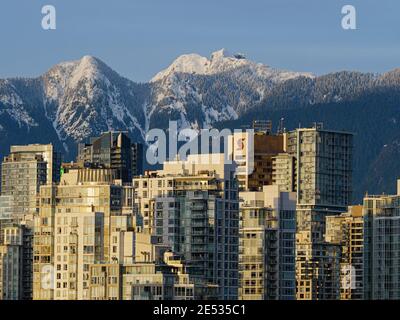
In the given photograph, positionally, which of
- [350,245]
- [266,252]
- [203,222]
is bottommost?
[350,245]

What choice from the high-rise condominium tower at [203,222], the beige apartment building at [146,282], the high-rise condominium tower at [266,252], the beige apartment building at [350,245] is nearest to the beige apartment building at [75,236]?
the beige apartment building at [146,282]

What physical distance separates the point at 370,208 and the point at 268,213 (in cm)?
1880

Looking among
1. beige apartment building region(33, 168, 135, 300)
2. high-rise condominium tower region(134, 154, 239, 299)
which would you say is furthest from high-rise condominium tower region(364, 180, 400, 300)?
beige apartment building region(33, 168, 135, 300)

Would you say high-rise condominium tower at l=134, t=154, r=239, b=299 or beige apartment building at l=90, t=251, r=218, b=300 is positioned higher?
high-rise condominium tower at l=134, t=154, r=239, b=299

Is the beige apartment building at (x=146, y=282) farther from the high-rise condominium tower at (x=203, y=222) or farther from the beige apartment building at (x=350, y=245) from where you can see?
the beige apartment building at (x=350, y=245)

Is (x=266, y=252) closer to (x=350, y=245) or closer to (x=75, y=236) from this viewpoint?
(x=75, y=236)

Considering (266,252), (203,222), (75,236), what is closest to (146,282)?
(75,236)

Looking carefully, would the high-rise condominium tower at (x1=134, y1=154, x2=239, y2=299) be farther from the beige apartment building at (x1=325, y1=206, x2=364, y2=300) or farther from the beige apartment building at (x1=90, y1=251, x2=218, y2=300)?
the beige apartment building at (x1=325, y1=206, x2=364, y2=300)

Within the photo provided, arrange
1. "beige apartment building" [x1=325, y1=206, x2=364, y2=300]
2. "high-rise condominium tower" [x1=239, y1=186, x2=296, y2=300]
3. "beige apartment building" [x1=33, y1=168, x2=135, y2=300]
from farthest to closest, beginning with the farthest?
"beige apartment building" [x1=325, y1=206, x2=364, y2=300] → "high-rise condominium tower" [x1=239, y1=186, x2=296, y2=300] → "beige apartment building" [x1=33, y1=168, x2=135, y2=300]

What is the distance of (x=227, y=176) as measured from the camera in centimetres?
14650

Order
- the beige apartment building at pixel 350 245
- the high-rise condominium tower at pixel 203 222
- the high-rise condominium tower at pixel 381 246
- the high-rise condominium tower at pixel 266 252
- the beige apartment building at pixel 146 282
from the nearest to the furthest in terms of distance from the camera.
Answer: the beige apartment building at pixel 146 282, the high-rise condominium tower at pixel 203 222, the high-rise condominium tower at pixel 266 252, the high-rise condominium tower at pixel 381 246, the beige apartment building at pixel 350 245

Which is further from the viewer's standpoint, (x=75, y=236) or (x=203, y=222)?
(x=203, y=222)

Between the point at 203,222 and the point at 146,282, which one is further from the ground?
the point at 203,222

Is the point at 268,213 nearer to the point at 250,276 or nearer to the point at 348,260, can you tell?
the point at 250,276
